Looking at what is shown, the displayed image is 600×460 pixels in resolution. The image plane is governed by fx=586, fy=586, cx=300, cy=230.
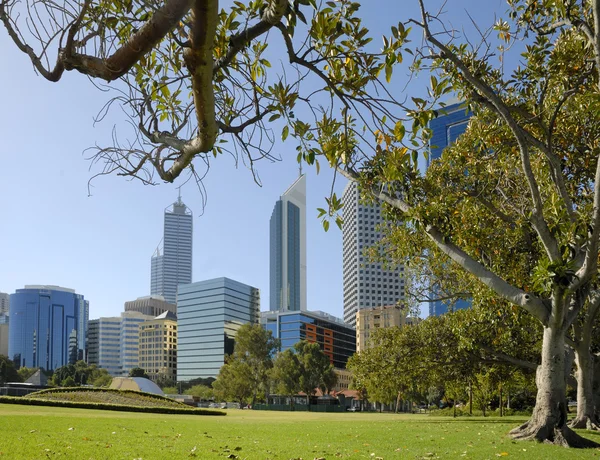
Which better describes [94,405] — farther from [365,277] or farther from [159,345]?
[365,277]

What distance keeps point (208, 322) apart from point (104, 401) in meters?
128

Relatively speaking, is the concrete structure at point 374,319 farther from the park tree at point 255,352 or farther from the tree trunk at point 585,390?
the tree trunk at point 585,390

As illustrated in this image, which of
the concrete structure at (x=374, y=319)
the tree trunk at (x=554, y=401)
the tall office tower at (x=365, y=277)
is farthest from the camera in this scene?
the tall office tower at (x=365, y=277)

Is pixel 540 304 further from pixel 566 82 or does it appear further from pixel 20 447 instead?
pixel 20 447

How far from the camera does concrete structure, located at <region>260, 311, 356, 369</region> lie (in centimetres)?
14688

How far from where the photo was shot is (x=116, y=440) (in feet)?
36.6

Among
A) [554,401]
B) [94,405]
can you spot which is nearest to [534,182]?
[554,401]

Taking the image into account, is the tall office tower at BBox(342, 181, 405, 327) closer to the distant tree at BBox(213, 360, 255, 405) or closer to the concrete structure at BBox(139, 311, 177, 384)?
the concrete structure at BBox(139, 311, 177, 384)

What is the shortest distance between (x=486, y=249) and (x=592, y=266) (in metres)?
4.94

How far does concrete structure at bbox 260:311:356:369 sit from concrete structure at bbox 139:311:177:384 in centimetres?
3548

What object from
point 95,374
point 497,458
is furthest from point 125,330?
point 497,458

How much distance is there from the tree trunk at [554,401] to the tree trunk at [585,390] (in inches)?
206

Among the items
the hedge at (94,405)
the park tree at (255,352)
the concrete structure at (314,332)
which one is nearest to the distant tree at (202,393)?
the park tree at (255,352)

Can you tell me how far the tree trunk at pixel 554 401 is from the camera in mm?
12086
